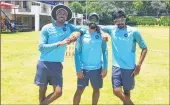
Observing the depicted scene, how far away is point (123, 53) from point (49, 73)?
1.54 metres

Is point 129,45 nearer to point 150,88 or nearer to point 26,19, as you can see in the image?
point 150,88

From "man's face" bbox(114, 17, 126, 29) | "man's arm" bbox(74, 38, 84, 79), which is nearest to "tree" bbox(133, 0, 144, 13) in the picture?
"man's face" bbox(114, 17, 126, 29)

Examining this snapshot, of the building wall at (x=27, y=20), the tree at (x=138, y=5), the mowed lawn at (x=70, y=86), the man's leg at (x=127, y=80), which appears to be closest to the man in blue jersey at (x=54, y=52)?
the man's leg at (x=127, y=80)

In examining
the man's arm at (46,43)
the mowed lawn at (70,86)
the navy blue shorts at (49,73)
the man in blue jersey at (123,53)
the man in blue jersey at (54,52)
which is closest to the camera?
the man's arm at (46,43)

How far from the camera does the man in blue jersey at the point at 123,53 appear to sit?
7207mm

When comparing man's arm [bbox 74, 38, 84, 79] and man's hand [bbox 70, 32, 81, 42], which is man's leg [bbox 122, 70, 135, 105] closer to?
man's arm [bbox 74, 38, 84, 79]

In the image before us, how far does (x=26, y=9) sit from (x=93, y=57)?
1706 inches

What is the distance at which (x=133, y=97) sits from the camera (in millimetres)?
9672

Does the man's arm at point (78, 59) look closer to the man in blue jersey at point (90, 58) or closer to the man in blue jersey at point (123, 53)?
the man in blue jersey at point (90, 58)

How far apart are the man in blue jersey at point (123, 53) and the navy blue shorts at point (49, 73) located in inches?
45.6

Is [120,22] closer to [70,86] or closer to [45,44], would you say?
[45,44]

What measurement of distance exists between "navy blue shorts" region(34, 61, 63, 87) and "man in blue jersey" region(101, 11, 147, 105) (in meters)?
1.16

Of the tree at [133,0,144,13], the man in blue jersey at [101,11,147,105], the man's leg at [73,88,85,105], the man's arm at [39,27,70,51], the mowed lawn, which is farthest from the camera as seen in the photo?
the tree at [133,0,144,13]

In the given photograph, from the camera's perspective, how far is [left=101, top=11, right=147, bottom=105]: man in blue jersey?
721cm
